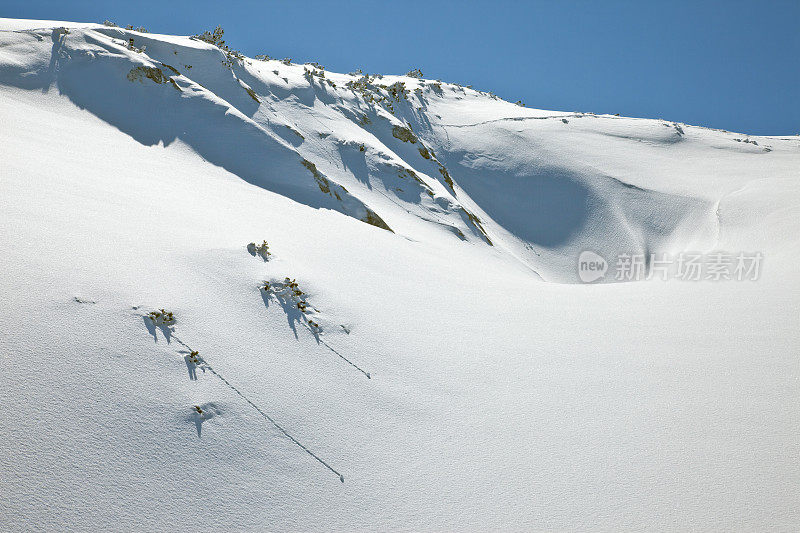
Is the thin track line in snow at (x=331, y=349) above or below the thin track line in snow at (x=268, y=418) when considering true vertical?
above

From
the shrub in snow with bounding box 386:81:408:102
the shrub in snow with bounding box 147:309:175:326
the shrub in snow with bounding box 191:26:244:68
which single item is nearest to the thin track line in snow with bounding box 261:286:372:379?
the shrub in snow with bounding box 147:309:175:326

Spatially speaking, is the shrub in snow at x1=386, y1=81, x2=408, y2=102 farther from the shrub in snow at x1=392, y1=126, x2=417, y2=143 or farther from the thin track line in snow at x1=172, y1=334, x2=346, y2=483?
the thin track line in snow at x1=172, y1=334, x2=346, y2=483

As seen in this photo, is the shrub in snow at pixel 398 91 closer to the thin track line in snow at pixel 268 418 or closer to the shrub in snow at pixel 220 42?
the shrub in snow at pixel 220 42

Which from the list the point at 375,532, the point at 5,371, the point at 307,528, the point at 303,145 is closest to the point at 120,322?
the point at 5,371

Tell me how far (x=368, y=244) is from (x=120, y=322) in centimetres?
349

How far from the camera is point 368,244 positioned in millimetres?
6270

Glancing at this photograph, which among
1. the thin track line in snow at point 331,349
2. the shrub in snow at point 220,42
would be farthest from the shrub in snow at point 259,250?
the shrub in snow at point 220,42

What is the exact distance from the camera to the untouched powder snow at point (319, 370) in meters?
2.57

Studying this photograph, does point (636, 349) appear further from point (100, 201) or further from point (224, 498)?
point (100, 201)

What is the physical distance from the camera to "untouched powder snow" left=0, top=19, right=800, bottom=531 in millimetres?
2570

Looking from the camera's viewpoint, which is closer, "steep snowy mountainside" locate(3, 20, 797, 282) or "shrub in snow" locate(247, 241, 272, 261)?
"shrub in snow" locate(247, 241, 272, 261)

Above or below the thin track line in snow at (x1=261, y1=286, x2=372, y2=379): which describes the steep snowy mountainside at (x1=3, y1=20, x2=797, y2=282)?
above

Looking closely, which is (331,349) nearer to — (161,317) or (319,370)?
(319,370)

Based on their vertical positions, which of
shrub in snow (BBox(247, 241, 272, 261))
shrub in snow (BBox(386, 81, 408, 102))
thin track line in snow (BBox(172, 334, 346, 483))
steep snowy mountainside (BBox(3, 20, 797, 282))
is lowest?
thin track line in snow (BBox(172, 334, 346, 483))
